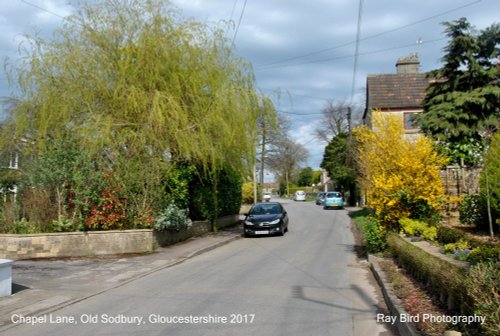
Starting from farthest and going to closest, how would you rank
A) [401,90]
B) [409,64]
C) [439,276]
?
[409,64]
[401,90]
[439,276]

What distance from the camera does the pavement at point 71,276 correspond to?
770 centimetres

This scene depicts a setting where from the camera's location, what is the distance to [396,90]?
127 feet

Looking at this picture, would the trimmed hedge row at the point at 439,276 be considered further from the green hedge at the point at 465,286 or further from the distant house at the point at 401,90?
the distant house at the point at 401,90

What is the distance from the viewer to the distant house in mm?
37219

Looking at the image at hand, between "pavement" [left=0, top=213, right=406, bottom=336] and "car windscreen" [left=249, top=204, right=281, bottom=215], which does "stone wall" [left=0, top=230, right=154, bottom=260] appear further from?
"car windscreen" [left=249, top=204, right=281, bottom=215]

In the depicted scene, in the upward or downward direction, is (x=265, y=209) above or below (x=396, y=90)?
below

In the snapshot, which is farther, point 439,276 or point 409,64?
point 409,64

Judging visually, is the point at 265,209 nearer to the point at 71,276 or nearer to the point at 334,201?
the point at 71,276

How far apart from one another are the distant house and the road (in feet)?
88.7

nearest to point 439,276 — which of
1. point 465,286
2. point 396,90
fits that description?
point 465,286

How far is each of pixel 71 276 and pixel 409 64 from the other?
38.3 m

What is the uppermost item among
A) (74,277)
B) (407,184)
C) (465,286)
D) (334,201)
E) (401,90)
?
(401,90)

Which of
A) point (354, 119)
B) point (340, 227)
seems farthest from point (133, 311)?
point (354, 119)

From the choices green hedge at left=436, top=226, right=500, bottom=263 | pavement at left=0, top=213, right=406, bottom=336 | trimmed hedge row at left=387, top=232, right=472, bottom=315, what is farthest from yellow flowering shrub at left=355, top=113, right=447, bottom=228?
trimmed hedge row at left=387, top=232, right=472, bottom=315
